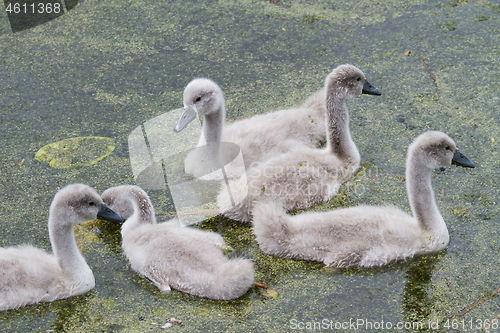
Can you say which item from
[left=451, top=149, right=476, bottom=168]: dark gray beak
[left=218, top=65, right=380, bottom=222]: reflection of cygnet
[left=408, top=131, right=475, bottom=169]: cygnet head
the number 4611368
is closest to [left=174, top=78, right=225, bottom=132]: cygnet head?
[left=218, top=65, right=380, bottom=222]: reflection of cygnet

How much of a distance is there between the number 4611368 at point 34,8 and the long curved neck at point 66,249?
139 inches

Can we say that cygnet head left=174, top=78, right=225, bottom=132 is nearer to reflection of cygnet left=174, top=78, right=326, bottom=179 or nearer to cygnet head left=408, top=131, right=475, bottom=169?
reflection of cygnet left=174, top=78, right=326, bottom=179

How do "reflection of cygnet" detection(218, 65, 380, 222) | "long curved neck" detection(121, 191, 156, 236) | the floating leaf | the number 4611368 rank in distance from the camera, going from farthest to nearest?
the number 4611368
the floating leaf
"reflection of cygnet" detection(218, 65, 380, 222)
"long curved neck" detection(121, 191, 156, 236)

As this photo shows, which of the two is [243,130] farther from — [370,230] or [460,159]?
[460,159]

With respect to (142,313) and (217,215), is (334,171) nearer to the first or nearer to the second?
(217,215)

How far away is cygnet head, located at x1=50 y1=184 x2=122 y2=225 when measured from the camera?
Result: 2.96 m

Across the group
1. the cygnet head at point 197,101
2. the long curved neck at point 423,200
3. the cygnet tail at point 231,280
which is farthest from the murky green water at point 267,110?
the cygnet head at point 197,101

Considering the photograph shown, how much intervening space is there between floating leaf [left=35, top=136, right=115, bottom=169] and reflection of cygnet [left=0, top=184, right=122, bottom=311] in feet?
3.58

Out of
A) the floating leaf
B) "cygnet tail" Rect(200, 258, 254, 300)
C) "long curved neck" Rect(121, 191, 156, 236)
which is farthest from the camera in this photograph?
the floating leaf

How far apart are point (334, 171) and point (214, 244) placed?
1060 millimetres

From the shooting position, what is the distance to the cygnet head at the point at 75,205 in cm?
296

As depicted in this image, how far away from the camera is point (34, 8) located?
5902mm

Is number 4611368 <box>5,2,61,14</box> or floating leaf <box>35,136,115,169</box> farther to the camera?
number 4611368 <box>5,2,61,14</box>

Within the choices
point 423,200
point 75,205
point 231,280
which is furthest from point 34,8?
point 423,200
